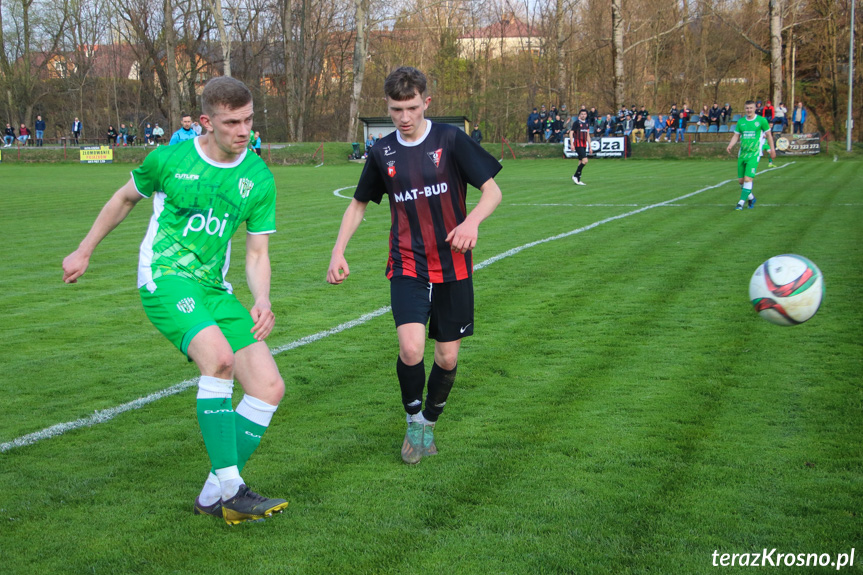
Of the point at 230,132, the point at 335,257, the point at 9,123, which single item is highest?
the point at 9,123

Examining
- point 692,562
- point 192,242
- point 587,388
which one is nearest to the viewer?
point 692,562

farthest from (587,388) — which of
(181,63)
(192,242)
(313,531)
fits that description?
(181,63)

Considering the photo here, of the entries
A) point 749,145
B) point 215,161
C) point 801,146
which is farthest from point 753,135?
point 801,146

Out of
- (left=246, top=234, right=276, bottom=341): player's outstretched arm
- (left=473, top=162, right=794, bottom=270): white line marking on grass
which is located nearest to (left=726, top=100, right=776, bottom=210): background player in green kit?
(left=473, top=162, right=794, bottom=270): white line marking on grass

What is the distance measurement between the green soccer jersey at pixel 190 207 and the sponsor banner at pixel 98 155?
4271 centimetres

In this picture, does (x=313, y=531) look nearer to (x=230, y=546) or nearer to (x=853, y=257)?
(x=230, y=546)

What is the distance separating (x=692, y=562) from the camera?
331 centimetres

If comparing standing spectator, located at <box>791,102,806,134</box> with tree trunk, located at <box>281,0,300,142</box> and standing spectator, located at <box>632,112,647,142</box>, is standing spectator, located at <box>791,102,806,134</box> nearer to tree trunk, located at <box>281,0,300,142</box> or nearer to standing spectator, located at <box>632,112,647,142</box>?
standing spectator, located at <box>632,112,647,142</box>

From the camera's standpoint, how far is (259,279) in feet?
13.1

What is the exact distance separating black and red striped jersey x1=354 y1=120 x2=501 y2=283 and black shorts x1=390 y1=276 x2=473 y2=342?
5 centimetres

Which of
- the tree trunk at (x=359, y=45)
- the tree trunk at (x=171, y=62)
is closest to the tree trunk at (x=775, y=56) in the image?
the tree trunk at (x=359, y=45)

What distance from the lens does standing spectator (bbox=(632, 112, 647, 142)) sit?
41.3 m

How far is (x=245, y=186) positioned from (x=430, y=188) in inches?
39.6

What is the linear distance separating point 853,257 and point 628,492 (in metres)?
8.22
